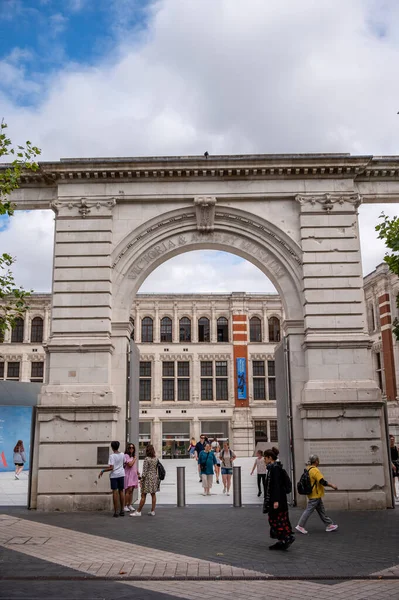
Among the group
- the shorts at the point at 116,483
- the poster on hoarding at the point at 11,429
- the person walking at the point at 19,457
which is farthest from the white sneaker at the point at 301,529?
the poster on hoarding at the point at 11,429

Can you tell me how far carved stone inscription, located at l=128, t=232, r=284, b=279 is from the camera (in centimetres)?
1730

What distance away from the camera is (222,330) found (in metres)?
49.2

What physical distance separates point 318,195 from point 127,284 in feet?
20.2

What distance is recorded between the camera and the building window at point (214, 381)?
47781 mm

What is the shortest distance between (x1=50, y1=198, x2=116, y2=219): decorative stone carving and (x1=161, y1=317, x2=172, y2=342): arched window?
3195 cm

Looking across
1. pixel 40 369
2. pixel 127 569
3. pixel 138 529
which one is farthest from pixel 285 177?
pixel 40 369

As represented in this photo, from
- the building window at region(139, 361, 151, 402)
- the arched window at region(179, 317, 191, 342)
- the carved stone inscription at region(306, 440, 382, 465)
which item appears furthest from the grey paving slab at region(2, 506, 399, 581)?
the arched window at region(179, 317, 191, 342)

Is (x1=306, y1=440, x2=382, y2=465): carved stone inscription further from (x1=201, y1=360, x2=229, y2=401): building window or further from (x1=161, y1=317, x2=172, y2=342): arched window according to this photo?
(x1=161, y1=317, x2=172, y2=342): arched window

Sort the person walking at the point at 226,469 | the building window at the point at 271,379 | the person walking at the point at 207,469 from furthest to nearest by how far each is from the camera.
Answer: the building window at the point at 271,379, the person walking at the point at 226,469, the person walking at the point at 207,469

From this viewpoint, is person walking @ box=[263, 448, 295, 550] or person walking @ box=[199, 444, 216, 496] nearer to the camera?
person walking @ box=[263, 448, 295, 550]

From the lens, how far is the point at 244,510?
601 inches

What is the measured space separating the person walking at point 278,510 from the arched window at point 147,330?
3821cm

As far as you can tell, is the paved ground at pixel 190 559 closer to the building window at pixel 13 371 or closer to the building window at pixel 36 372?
the building window at pixel 36 372

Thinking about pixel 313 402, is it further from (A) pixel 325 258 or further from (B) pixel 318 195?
(B) pixel 318 195
